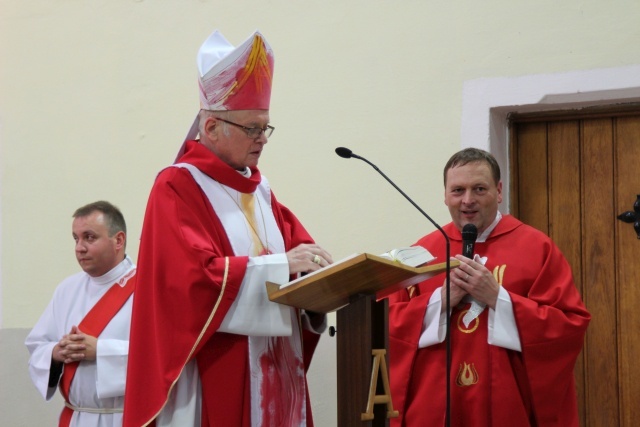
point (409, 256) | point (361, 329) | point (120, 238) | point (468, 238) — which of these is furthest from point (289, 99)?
point (361, 329)

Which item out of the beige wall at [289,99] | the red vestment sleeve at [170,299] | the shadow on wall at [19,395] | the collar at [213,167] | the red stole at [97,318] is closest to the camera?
the red vestment sleeve at [170,299]

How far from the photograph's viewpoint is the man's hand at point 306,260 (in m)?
3.61

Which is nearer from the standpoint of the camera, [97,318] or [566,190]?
[97,318]

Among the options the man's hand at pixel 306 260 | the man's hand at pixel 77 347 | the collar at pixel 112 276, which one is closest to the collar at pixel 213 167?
the man's hand at pixel 306 260

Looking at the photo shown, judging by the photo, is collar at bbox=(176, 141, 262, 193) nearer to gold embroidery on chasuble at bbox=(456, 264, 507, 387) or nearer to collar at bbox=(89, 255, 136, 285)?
gold embroidery on chasuble at bbox=(456, 264, 507, 387)

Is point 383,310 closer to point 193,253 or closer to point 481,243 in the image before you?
point 193,253

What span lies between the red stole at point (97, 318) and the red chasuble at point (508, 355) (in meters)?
1.51

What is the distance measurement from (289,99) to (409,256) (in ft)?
8.40

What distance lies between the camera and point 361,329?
3.45m

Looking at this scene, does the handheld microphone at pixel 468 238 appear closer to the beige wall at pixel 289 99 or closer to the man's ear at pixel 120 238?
the beige wall at pixel 289 99

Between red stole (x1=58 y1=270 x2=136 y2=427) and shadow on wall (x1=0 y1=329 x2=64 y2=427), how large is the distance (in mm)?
1465

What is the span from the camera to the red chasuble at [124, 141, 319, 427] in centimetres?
351

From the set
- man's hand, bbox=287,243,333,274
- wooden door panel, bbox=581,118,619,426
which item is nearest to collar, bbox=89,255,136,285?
man's hand, bbox=287,243,333,274

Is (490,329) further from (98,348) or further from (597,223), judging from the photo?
(98,348)
